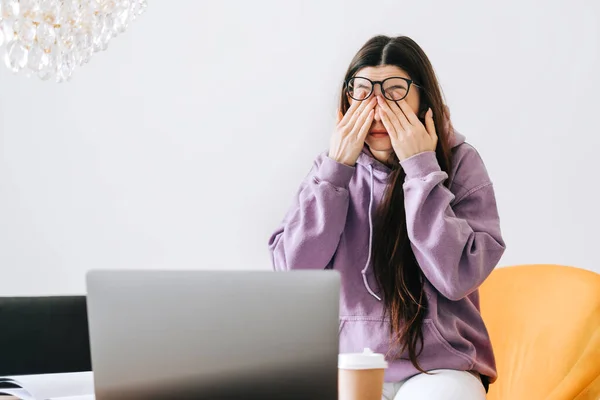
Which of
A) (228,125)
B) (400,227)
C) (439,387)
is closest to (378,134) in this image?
(400,227)

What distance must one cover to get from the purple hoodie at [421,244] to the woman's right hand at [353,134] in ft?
0.08

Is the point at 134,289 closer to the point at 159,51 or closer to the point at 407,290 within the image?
the point at 407,290

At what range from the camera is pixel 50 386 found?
110 centimetres

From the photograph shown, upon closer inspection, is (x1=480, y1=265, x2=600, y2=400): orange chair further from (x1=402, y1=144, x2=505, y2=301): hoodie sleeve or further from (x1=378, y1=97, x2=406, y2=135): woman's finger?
(x1=378, y1=97, x2=406, y2=135): woman's finger

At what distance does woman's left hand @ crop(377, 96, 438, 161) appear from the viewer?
1.58 m

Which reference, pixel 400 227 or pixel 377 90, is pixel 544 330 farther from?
→ pixel 377 90

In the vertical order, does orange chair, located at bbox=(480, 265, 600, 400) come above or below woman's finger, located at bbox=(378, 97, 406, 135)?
below

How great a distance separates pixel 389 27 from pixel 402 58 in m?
0.89

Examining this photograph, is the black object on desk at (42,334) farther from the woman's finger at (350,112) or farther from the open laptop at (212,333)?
the woman's finger at (350,112)

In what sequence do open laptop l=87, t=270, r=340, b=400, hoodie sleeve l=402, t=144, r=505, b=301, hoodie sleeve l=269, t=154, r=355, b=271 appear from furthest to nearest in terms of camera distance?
hoodie sleeve l=269, t=154, r=355, b=271, hoodie sleeve l=402, t=144, r=505, b=301, open laptop l=87, t=270, r=340, b=400

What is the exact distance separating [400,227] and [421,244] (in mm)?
105

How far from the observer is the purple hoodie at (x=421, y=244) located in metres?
1.49

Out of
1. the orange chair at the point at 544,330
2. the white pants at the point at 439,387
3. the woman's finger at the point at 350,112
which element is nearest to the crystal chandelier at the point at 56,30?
the woman's finger at the point at 350,112

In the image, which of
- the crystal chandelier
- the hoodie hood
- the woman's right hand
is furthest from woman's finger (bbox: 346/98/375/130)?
the crystal chandelier
